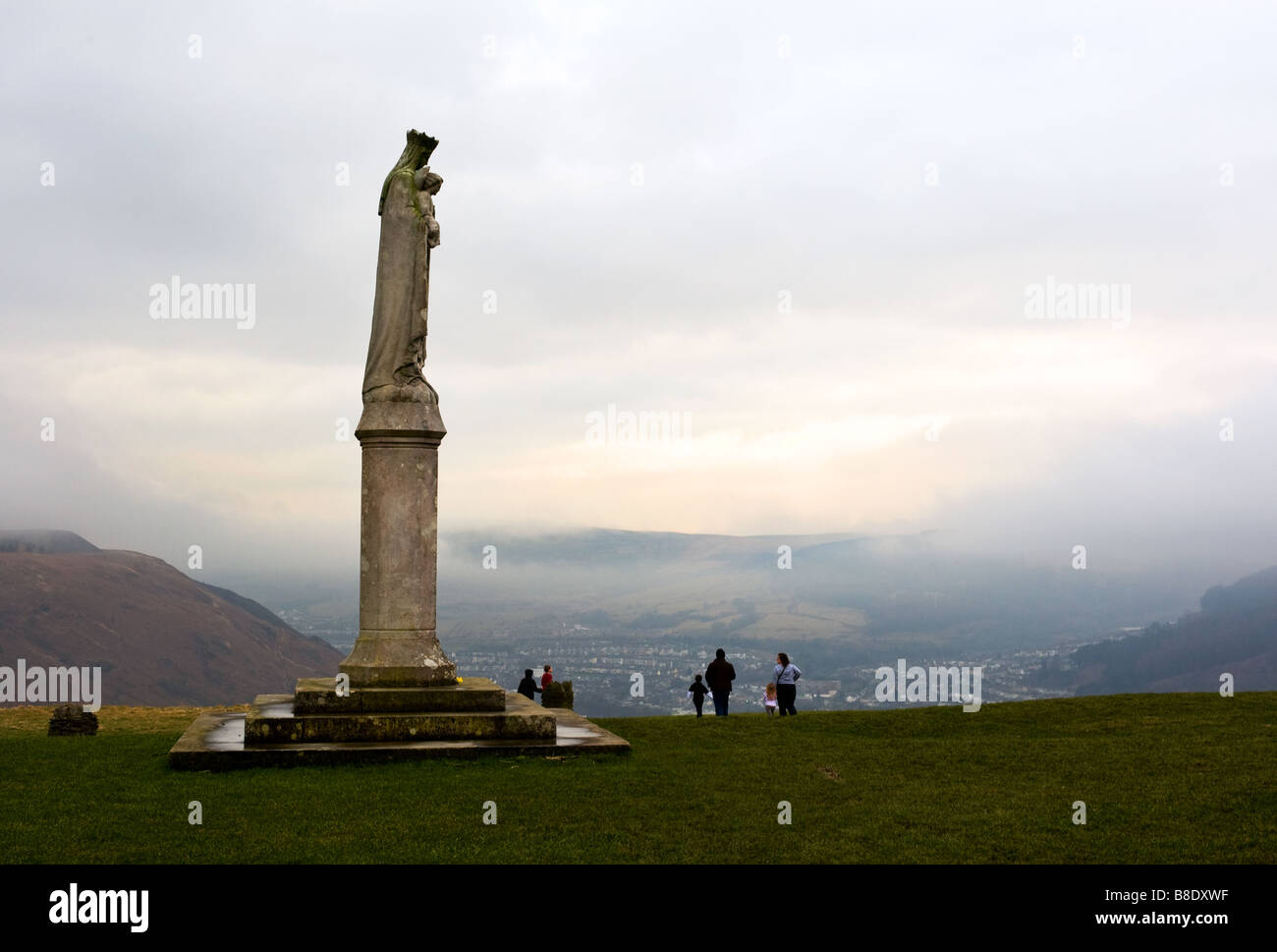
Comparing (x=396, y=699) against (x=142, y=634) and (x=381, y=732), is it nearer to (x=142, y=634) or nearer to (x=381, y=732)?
(x=381, y=732)

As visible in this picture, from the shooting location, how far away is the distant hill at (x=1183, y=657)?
131125mm

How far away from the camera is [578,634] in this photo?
17512 centimetres

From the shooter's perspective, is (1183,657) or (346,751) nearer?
(346,751)

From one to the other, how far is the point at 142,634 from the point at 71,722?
457 feet

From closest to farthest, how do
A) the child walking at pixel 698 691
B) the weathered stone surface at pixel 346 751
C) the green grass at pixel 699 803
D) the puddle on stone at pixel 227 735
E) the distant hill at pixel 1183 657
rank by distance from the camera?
the green grass at pixel 699 803
the weathered stone surface at pixel 346 751
the puddle on stone at pixel 227 735
the child walking at pixel 698 691
the distant hill at pixel 1183 657

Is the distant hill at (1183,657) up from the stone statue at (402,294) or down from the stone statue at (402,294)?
down

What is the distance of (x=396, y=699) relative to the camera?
14.5m

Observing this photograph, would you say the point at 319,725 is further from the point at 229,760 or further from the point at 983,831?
the point at 983,831

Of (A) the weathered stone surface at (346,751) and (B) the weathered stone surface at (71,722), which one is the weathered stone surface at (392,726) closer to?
(A) the weathered stone surface at (346,751)

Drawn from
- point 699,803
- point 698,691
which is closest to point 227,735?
point 699,803

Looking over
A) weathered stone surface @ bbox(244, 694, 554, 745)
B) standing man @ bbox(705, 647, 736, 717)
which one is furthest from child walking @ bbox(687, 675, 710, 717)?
weathered stone surface @ bbox(244, 694, 554, 745)

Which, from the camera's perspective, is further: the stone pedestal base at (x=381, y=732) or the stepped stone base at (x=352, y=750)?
the stone pedestal base at (x=381, y=732)

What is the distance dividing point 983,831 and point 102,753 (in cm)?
1071

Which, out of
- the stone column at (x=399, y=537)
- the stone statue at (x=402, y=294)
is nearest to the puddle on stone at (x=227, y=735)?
the stone column at (x=399, y=537)
